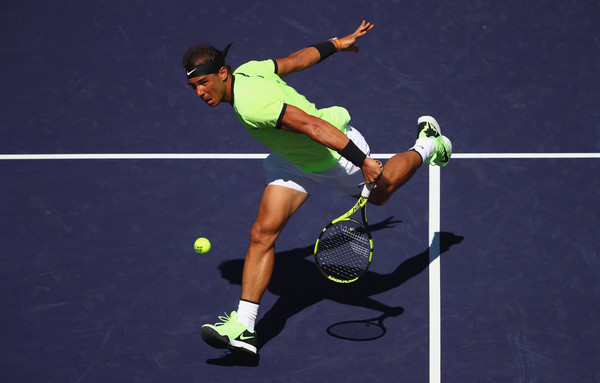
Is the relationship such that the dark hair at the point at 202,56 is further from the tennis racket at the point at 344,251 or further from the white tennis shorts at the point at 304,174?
the tennis racket at the point at 344,251

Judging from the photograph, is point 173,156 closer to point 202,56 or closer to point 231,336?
point 202,56

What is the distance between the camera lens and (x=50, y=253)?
294 inches

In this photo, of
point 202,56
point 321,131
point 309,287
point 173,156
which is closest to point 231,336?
point 309,287

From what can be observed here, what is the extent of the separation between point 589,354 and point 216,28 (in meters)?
4.40

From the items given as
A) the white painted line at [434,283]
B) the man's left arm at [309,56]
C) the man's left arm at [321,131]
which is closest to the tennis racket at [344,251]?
the white painted line at [434,283]

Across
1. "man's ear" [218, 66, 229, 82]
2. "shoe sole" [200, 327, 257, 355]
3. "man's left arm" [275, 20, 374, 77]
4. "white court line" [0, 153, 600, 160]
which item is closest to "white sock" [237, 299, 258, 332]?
"shoe sole" [200, 327, 257, 355]

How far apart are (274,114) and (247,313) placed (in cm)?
146

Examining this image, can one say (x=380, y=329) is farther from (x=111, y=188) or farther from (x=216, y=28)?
(x=216, y=28)

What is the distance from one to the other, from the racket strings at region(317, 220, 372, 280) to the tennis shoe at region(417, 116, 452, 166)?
2.66 ft

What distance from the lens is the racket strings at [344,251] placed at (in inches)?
270

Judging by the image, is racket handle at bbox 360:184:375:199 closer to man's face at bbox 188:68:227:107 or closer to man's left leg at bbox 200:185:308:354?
man's left leg at bbox 200:185:308:354

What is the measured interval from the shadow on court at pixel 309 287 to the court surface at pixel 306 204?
17 mm

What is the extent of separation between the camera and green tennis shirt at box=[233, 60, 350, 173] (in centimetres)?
602

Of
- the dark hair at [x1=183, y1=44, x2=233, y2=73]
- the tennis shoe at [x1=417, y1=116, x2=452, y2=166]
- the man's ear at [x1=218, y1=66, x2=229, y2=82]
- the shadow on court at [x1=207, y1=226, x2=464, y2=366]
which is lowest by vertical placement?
the shadow on court at [x1=207, y1=226, x2=464, y2=366]
